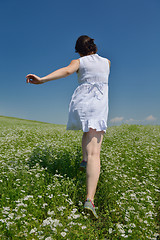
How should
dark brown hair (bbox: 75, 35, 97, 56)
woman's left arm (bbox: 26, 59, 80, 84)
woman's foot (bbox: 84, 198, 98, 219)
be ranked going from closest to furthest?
woman's foot (bbox: 84, 198, 98, 219), woman's left arm (bbox: 26, 59, 80, 84), dark brown hair (bbox: 75, 35, 97, 56)

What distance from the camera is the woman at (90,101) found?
403cm

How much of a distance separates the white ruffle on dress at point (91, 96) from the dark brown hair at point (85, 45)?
0.22 metres

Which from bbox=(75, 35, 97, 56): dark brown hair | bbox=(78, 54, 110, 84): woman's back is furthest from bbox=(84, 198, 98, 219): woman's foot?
bbox=(75, 35, 97, 56): dark brown hair

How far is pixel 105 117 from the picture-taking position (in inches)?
169

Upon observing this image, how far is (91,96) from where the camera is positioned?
4.22m

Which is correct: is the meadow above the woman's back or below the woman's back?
below

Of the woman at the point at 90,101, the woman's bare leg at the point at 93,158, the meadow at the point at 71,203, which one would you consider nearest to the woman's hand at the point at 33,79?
the woman at the point at 90,101

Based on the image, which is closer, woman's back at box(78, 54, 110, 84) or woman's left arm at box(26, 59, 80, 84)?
woman's left arm at box(26, 59, 80, 84)

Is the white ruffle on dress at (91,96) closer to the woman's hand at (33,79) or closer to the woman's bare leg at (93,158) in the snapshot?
the woman's bare leg at (93,158)

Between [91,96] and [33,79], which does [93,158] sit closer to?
[91,96]

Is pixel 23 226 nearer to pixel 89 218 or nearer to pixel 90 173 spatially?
Answer: pixel 89 218

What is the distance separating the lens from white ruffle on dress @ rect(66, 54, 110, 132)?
13.6ft

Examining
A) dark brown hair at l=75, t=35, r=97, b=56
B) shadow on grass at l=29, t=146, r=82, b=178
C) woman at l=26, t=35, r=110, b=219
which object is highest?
dark brown hair at l=75, t=35, r=97, b=56

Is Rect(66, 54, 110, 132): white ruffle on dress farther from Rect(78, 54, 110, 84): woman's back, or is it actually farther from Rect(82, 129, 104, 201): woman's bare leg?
Rect(82, 129, 104, 201): woman's bare leg
